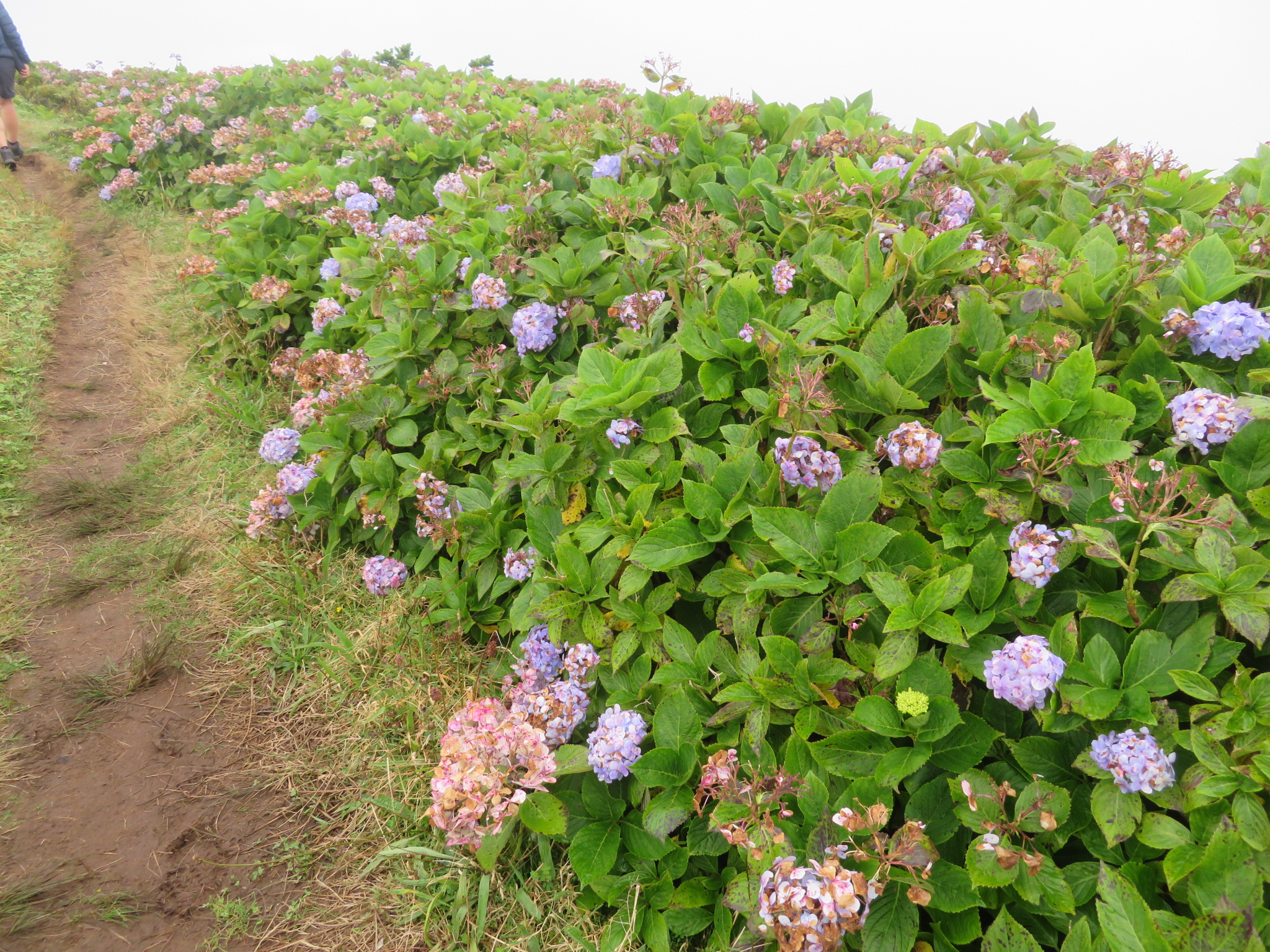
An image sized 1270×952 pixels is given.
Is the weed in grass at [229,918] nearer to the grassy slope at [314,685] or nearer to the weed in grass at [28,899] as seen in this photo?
the grassy slope at [314,685]

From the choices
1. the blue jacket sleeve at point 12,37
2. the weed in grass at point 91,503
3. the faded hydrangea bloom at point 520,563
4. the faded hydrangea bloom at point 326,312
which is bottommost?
the weed in grass at point 91,503

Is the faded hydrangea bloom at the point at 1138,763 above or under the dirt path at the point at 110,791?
above

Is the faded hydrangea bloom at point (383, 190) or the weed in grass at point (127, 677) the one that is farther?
the faded hydrangea bloom at point (383, 190)

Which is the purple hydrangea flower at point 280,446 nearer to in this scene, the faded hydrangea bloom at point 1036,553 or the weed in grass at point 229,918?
the weed in grass at point 229,918

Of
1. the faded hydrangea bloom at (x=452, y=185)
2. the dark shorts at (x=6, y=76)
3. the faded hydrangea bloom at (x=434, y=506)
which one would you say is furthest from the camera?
the dark shorts at (x=6, y=76)

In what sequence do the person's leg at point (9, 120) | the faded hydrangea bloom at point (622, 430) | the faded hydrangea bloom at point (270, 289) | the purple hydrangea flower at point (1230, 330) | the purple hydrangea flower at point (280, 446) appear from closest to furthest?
the purple hydrangea flower at point (1230, 330) → the faded hydrangea bloom at point (622, 430) → the purple hydrangea flower at point (280, 446) → the faded hydrangea bloom at point (270, 289) → the person's leg at point (9, 120)

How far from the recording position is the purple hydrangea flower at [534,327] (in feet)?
9.24

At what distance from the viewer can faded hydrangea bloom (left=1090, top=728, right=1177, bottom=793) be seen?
4.51 ft

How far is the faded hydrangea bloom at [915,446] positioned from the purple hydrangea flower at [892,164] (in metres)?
1.36

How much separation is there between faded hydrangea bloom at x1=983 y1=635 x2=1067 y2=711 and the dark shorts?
12555 millimetres

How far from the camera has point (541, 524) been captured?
2373 millimetres

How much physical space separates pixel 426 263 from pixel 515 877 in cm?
258

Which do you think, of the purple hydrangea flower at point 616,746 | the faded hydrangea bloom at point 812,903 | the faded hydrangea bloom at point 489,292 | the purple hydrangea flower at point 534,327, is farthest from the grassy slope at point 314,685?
the faded hydrangea bloom at point 489,292

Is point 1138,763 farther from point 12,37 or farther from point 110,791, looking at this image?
point 12,37
